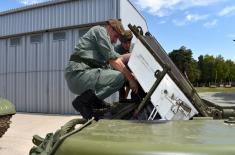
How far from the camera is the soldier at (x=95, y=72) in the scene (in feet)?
11.4

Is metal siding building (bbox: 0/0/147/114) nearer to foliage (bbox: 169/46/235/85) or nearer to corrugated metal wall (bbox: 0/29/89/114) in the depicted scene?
corrugated metal wall (bbox: 0/29/89/114)

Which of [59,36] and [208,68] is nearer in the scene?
[59,36]

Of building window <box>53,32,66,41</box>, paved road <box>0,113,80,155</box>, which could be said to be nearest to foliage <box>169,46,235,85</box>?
building window <box>53,32,66,41</box>

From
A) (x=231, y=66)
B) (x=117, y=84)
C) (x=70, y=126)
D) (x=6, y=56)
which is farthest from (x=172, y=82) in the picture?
(x=231, y=66)

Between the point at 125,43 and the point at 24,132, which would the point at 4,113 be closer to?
the point at 24,132

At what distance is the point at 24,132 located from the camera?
40.5 ft

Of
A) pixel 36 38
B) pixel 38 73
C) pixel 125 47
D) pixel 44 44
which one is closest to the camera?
pixel 125 47

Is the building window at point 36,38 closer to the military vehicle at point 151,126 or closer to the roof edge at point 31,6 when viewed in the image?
the roof edge at point 31,6

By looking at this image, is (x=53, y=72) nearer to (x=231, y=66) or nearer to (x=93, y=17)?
(x=93, y=17)

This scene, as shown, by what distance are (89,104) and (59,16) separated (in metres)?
14.5

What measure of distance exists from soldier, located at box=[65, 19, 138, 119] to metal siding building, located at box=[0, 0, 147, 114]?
12.4 metres

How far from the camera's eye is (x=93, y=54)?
3.66m

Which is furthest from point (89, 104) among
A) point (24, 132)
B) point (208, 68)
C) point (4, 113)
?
point (208, 68)

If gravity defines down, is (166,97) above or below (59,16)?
below
